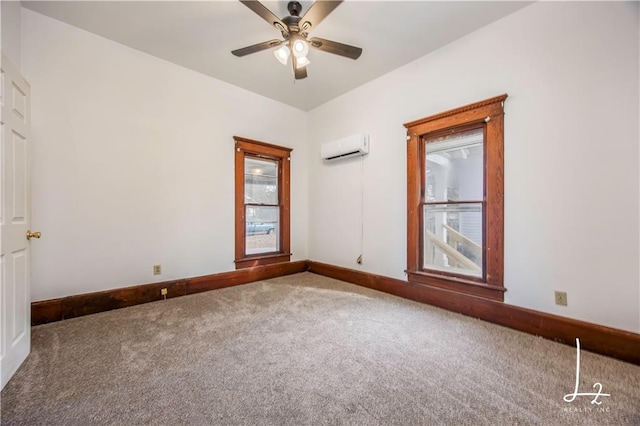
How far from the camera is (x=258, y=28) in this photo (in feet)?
8.43

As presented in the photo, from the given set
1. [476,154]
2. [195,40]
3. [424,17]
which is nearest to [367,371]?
[476,154]

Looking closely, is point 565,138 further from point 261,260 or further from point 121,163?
point 121,163

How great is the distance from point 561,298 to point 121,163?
452 cm

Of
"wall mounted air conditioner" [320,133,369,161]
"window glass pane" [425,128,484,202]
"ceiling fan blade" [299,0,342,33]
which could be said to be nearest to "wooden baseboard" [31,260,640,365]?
"window glass pane" [425,128,484,202]

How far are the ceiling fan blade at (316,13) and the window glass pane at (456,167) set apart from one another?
1810 mm

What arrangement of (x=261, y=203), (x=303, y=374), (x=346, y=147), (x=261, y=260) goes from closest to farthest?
1. (x=303, y=374)
2. (x=346, y=147)
3. (x=261, y=260)
4. (x=261, y=203)

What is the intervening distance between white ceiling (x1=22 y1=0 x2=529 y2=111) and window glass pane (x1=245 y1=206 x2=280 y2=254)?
2035 mm

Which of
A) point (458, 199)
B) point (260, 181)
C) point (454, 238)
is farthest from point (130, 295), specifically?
point (458, 199)

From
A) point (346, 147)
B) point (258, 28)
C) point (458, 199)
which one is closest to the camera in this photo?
point (258, 28)

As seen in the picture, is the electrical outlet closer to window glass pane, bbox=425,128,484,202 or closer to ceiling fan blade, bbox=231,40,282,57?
window glass pane, bbox=425,128,484,202

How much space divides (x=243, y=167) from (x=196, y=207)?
92cm

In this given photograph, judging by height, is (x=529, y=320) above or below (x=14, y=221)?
below

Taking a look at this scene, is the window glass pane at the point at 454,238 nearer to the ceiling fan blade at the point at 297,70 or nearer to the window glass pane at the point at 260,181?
the ceiling fan blade at the point at 297,70

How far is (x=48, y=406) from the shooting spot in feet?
4.38
